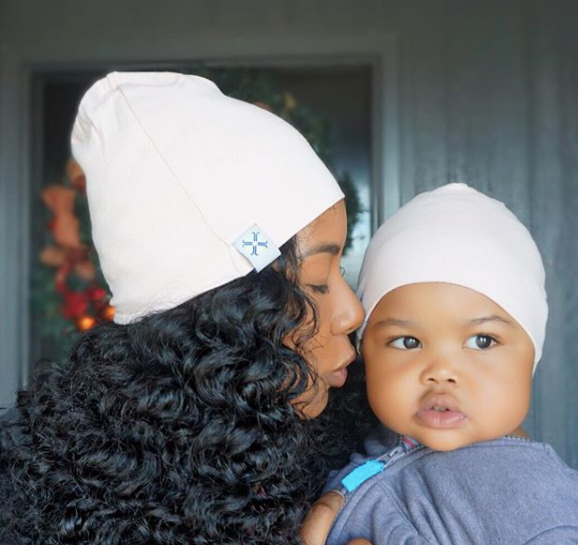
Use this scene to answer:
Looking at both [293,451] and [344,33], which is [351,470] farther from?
[344,33]

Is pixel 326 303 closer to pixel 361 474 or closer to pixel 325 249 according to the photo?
pixel 325 249

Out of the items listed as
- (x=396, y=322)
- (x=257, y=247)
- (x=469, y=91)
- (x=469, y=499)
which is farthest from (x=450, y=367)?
(x=469, y=91)

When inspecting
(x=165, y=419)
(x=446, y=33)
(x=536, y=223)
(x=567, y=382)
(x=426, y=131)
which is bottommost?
(x=567, y=382)

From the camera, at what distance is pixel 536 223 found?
3.62 m

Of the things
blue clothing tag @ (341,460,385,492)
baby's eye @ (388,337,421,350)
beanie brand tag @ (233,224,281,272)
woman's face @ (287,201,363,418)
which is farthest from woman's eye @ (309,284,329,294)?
blue clothing tag @ (341,460,385,492)

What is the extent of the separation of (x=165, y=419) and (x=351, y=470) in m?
0.56

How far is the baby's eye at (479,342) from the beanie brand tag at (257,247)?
0.48 meters

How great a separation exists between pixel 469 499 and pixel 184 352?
23.9 inches

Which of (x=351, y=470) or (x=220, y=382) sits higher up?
(x=220, y=382)

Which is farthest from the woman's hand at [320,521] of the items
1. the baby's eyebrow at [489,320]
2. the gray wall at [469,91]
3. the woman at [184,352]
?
the gray wall at [469,91]

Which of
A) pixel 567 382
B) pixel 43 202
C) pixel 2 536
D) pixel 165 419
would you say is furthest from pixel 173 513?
pixel 43 202

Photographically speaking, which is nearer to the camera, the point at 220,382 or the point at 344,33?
the point at 220,382

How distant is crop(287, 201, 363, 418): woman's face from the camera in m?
1.62

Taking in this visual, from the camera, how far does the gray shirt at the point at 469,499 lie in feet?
5.16
